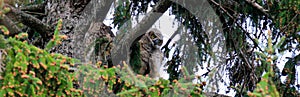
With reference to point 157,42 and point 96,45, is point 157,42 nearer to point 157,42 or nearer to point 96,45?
point 157,42

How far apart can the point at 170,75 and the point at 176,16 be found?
33.3 inches

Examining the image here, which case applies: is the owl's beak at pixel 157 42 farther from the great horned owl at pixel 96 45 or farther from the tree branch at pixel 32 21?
the tree branch at pixel 32 21

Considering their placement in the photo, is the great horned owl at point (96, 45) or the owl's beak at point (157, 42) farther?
the owl's beak at point (157, 42)

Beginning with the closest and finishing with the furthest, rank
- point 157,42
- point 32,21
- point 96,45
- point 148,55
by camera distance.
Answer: point 32,21 → point 96,45 → point 157,42 → point 148,55

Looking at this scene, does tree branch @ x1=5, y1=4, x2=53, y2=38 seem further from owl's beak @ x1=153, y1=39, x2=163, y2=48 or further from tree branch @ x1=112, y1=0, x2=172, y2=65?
owl's beak @ x1=153, y1=39, x2=163, y2=48

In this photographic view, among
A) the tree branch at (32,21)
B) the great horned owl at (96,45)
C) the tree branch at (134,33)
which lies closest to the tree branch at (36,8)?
the tree branch at (32,21)

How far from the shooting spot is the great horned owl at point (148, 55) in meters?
5.53

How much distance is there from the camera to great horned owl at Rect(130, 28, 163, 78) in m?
5.53

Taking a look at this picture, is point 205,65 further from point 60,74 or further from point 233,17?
point 60,74

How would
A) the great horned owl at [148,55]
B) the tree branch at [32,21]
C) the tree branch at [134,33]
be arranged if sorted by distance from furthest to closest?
the great horned owl at [148,55], the tree branch at [134,33], the tree branch at [32,21]

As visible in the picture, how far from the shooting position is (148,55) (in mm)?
5719

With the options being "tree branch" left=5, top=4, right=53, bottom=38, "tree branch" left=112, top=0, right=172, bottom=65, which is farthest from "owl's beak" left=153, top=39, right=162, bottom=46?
"tree branch" left=5, top=4, right=53, bottom=38

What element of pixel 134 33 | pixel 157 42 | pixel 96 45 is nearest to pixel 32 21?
pixel 96 45

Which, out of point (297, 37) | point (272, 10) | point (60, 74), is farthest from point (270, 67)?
point (272, 10)
